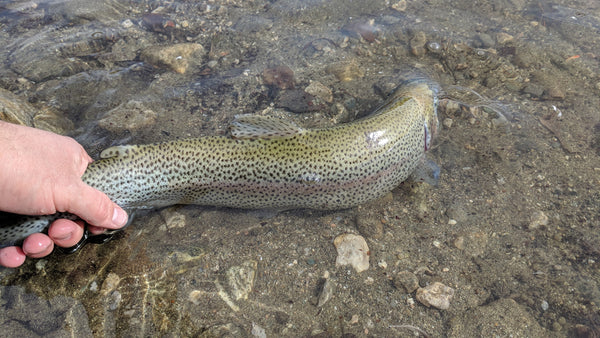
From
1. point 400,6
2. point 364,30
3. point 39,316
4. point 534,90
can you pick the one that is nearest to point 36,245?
point 39,316

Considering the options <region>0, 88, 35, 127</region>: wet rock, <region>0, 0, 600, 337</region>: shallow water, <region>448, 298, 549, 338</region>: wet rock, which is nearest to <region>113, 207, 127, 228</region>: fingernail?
<region>0, 0, 600, 337</region>: shallow water

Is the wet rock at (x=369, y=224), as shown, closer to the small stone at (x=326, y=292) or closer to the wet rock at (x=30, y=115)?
the small stone at (x=326, y=292)

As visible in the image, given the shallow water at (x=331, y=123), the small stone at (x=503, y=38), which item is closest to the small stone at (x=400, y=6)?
the shallow water at (x=331, y=123)

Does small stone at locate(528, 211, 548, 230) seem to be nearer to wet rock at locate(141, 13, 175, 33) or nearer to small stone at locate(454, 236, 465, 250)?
small stone at locate(454, 236, 465, 250)

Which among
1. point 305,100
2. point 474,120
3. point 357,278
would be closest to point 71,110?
point 305,100

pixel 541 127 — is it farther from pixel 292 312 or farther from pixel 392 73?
pixel 292 312

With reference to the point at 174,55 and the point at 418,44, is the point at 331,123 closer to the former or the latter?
the point at 418,44
